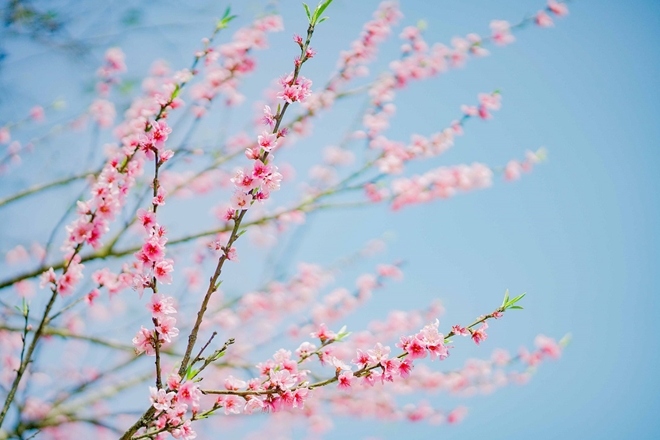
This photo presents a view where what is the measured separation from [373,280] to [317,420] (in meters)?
2.86

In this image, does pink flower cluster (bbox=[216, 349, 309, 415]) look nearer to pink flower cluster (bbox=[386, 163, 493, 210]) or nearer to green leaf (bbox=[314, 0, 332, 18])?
green leaf (bbox=[314, 0, 332, 18])

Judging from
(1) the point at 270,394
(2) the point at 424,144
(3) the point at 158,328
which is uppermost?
(2) the point at 424,144

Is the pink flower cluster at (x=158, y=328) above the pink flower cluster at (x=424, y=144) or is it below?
below

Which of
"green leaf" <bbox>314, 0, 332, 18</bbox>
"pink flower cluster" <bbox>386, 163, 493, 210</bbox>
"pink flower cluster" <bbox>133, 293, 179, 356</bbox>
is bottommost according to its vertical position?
"pink flower cluster" <bbox>133, 293, 179, 356</bbox>

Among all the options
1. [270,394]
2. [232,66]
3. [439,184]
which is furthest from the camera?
[439,184]

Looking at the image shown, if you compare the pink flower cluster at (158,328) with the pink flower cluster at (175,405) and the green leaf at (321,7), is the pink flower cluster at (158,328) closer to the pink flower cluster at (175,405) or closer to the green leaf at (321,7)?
the pink flower cluster at (175,405)

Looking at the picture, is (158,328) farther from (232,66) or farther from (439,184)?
(439,184)

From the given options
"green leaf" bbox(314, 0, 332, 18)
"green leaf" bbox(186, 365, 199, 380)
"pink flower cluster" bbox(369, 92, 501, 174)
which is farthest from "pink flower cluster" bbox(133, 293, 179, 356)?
"pink flower cluster" bbox(369, 92, 501, 174)

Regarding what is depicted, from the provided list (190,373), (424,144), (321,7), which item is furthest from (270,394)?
(424,144)

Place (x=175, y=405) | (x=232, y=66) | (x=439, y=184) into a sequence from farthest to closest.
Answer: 1. (x=439, y=184)
2. (x=232, y=66)
3. (x=175, y=405)

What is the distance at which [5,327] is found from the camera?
405 centimetres

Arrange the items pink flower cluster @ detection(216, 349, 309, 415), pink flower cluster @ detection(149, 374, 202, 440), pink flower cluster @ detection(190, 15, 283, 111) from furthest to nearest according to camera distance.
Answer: pink flower cluster @ detection(190, 15, 283, 111) → pink flower cluster @ detection(216, 349, 309, 415) → pink flower cluster @ detection(149, 374, 202, 440)

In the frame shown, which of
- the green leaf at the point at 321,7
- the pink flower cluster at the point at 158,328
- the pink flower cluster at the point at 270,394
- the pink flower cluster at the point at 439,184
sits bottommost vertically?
the pink flower cluster at the point at 270,394

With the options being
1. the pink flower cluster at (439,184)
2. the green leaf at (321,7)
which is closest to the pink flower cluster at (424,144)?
the pink flower cluster at (439,184)
